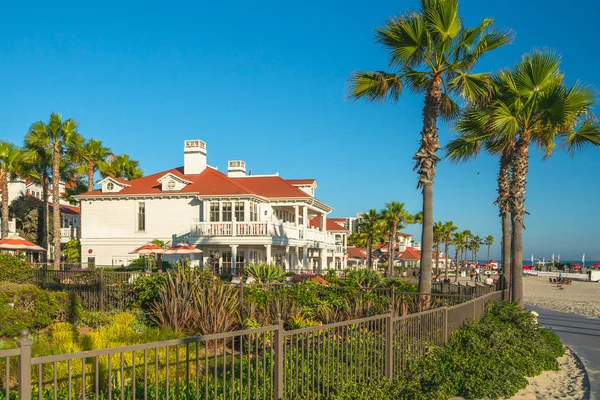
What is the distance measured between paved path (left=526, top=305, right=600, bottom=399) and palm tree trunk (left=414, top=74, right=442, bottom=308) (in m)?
4.38

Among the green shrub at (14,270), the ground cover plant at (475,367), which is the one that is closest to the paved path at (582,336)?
the ground cover plant at (475,367)

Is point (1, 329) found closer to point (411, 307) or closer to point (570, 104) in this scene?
point (411, 307)

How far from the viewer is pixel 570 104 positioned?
17.8m

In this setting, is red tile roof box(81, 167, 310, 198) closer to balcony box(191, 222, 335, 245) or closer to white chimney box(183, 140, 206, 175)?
white chimney box(183, 140, 206, 175)

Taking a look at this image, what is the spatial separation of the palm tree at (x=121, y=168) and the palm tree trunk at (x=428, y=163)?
32.8m

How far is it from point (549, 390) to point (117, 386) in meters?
7.27

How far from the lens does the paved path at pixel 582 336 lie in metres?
11.9

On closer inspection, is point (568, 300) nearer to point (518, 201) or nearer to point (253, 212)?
point (253, 212)

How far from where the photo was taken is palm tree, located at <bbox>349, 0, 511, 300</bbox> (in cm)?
1742

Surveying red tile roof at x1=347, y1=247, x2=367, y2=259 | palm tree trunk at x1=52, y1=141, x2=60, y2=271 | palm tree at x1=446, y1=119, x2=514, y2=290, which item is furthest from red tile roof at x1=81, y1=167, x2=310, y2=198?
red tile roof at x1=347, y1=247, x2=367, y2=259

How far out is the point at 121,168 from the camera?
48281 millimetres

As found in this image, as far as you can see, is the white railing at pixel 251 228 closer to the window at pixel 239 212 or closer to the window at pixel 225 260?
the window at pixel 239 212

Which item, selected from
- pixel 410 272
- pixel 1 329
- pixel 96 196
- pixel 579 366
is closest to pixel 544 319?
pixel 579 366

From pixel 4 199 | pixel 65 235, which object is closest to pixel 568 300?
pixel 65 235
